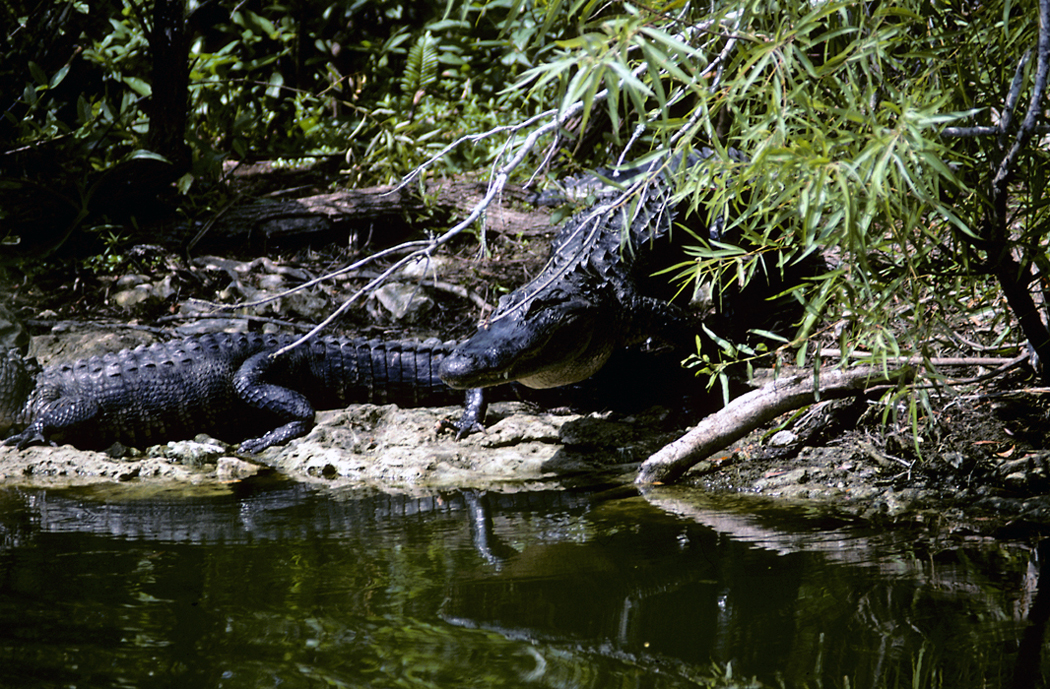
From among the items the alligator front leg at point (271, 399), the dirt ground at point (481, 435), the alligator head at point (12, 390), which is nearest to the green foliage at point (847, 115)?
the dirt ground at point (481, 435)

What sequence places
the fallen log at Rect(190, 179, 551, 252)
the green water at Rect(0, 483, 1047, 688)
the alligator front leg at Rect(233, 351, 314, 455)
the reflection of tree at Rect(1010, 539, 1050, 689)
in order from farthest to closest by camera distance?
the fallen log at Rect(190, 179, 551, 252) → the alligator front leg at Rect(233, 351, 314, 455) → the green water at Rect(0, 483, 1047, 688) → the reflection of tree at Rect(1010, 539, 1050, 689)

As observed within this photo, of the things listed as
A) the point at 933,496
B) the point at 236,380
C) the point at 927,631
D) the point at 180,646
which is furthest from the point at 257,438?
the point at 927,631

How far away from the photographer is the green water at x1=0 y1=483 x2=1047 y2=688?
135 centimetres

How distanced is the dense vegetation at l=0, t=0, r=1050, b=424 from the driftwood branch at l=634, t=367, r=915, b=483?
0.52 feet

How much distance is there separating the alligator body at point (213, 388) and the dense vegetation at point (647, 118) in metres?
1.10

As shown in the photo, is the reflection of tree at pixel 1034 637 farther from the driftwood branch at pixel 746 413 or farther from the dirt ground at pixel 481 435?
the driftwood branch at pixel 746 413

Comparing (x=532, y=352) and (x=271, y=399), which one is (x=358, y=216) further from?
(x=532, y=352)

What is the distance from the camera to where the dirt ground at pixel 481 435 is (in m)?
2.51

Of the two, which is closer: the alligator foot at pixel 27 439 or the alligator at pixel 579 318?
the alligator at pixel 579 318

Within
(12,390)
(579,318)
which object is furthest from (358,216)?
(579,318)

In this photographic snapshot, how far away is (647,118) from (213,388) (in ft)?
10.7

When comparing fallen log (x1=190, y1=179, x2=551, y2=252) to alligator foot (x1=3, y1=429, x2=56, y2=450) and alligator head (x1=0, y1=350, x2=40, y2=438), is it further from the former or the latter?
alligator foot (x1=3, y1=429, x2=56, y2=450)

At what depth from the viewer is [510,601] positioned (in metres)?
1.69

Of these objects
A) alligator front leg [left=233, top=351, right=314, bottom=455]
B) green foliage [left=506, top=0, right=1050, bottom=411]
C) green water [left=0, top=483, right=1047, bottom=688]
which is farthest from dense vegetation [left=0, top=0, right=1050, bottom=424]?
alligator front leg [left=233, top=351, right=314, bottom=455]
